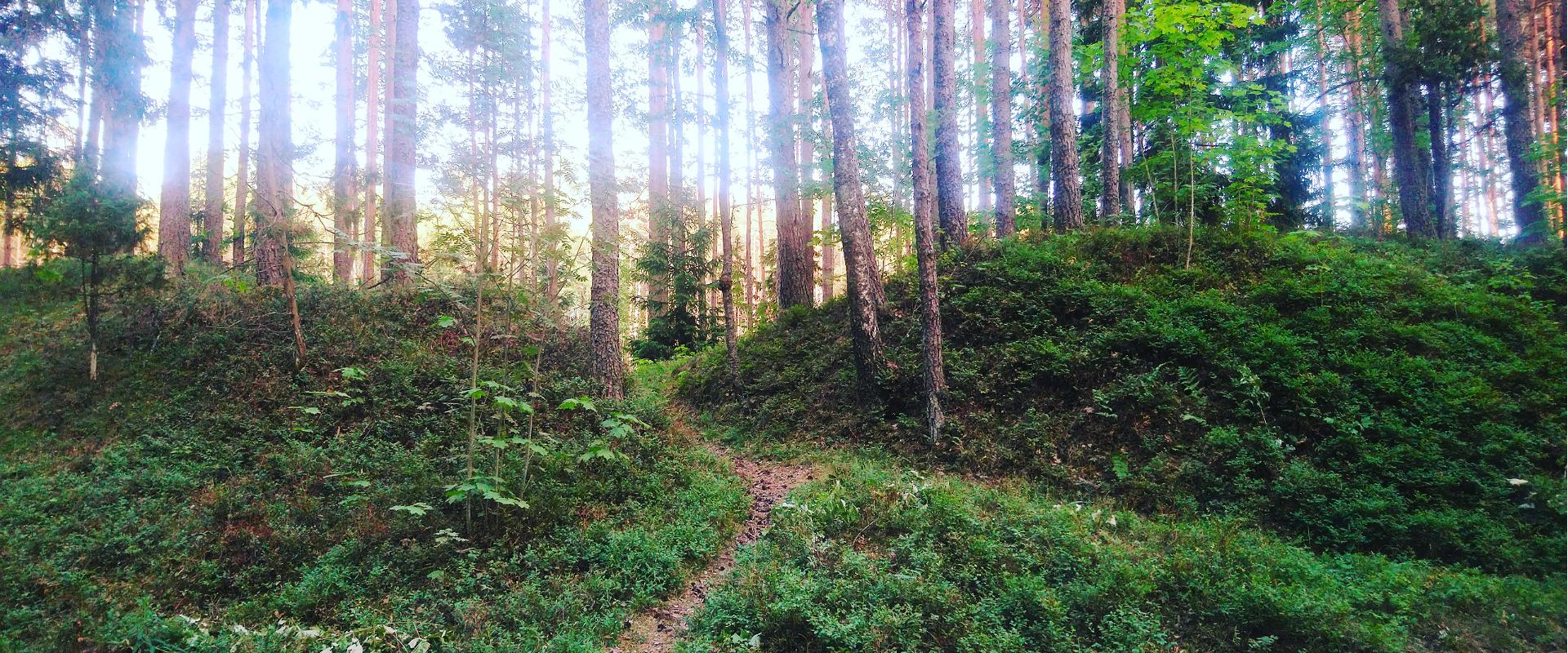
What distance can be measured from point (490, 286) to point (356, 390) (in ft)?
10.7

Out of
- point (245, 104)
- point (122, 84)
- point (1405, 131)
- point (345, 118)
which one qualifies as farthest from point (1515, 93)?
point (345, 118)

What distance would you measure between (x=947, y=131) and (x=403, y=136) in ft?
32.7

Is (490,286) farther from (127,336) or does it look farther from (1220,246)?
(1220,246)

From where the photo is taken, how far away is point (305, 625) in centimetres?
434

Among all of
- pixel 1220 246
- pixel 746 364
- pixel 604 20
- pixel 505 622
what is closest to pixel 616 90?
pixel 604 20

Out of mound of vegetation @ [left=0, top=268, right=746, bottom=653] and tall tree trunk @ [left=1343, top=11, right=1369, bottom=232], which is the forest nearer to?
mound of vegetation @ [left=0, top=268, right=746, bottom=653]

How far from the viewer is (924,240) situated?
8414 millimetres

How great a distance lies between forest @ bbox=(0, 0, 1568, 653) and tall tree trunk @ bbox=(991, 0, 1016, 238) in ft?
0.69

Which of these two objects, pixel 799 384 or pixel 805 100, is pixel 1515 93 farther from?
pixel 805 100

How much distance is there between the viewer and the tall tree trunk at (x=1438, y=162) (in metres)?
11.5

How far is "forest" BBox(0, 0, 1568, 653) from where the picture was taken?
4.50 metres

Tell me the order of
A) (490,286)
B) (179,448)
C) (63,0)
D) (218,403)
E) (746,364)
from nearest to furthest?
1. (490,286)
2. (179,448)
3. (218,403)
4. (63,0)
5. (746,364)

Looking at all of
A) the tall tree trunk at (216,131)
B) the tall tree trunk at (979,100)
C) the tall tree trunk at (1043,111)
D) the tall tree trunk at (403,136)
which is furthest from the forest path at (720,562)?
the tall tree trunk at (216,131)

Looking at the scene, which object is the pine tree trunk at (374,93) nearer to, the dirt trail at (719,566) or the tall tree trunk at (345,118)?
the tall tree trunk at (345,118)
